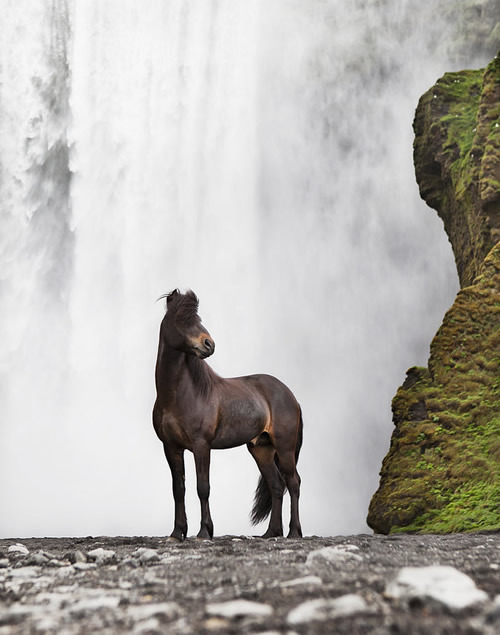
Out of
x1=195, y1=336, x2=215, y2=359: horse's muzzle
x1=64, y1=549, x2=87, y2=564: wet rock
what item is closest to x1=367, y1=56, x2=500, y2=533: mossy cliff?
x1=195, y1=336, x2=215, y2=359: horse's muzzle

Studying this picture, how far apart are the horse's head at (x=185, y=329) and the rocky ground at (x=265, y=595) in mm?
3082

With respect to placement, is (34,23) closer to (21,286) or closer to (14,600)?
(21,286)

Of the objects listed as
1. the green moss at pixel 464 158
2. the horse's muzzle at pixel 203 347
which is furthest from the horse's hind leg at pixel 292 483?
the green moss at pixel 464 158

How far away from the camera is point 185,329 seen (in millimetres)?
7195

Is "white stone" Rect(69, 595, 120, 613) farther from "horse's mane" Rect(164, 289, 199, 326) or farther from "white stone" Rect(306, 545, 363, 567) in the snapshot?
"horse's mane" Rect(164, 289, 199, 326)

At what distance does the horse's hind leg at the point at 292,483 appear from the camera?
8.38m

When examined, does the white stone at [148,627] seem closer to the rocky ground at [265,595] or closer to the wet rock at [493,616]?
the rocky ground at [265,595]

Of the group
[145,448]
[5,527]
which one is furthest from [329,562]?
[145,448]

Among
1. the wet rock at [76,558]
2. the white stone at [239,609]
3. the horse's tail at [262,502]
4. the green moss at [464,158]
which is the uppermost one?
the green moss at [464,158]

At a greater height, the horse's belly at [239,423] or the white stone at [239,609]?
the horse's belly at [239,423]

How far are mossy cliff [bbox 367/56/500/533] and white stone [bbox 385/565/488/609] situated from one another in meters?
5.15

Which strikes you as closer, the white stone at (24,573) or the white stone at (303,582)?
the white stone at (303,582)

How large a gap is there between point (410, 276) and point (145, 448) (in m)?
12.0

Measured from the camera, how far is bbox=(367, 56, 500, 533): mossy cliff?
26.6ft
